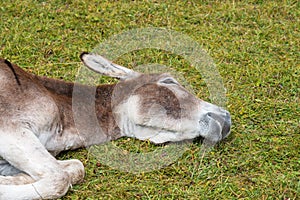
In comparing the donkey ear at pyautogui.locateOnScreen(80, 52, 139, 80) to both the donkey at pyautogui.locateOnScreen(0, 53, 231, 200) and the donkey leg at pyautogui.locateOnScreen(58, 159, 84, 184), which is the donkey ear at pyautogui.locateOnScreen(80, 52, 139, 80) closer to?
the donkey at pyautogui.locateOnScreen(0, 53, 231, 200)

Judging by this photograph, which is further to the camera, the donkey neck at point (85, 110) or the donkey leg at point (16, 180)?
the donkey neck at point (85, 110)

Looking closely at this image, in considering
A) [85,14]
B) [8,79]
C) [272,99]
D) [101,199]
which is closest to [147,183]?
[101,199]

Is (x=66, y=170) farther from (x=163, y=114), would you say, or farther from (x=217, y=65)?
(x=217, y=65)

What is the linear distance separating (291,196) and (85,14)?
14.0 ft

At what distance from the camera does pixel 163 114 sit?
17.4 ft

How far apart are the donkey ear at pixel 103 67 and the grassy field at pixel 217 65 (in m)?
0.70

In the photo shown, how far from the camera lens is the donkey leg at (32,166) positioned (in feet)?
15.3

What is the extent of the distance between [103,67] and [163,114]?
89cm

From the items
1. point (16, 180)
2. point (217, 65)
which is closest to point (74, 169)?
point (16, 180)

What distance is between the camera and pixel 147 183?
5016 mm

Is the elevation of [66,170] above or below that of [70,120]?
below

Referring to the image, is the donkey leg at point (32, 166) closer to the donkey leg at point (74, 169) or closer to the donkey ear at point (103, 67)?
the donkey leg at point (74, 169)

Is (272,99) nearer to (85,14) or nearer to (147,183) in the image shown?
(147,183)

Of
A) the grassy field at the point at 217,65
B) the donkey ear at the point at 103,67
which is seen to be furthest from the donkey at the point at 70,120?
the grassy field at the point at 217,65
